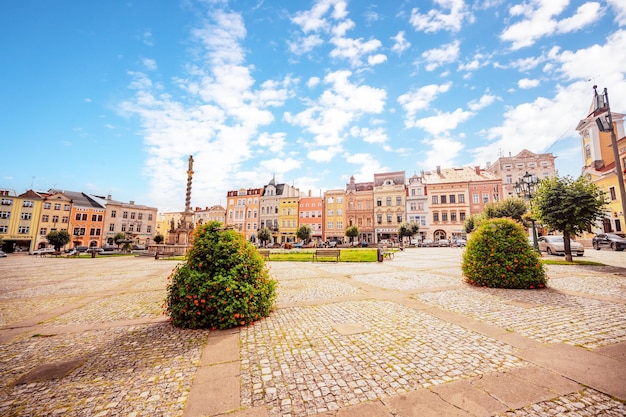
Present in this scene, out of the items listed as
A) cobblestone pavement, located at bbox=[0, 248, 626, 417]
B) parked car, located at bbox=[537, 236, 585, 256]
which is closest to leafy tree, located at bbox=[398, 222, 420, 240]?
parked car, located at bbox=[537, 236, 585, 256]

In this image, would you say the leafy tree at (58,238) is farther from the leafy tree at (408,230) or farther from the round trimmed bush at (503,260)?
the leafy tree at (408,230)

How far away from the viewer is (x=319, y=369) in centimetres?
339

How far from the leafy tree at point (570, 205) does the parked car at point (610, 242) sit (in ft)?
43.5

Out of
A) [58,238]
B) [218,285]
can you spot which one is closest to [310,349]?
[218,285]

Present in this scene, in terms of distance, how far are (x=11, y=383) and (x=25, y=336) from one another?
2.34 metres

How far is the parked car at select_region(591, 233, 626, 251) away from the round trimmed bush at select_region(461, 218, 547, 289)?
22.7m

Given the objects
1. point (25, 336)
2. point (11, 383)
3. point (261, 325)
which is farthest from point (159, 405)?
point (25, 336)

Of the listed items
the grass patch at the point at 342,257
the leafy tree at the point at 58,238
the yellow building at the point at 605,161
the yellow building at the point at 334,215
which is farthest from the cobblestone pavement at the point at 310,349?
the yellow building at the point at 334,215

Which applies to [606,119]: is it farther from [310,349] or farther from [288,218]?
[288,218]

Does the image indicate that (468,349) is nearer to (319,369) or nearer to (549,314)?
(319,369)

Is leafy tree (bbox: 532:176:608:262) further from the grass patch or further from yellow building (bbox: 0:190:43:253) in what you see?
yellow building (bbox: 0:190:43:253)

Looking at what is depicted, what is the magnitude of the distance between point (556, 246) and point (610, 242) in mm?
9314

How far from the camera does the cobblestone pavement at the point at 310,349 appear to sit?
2.72 meters

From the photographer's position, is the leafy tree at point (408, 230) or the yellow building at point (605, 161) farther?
the leafy tree at point (408, 230)
